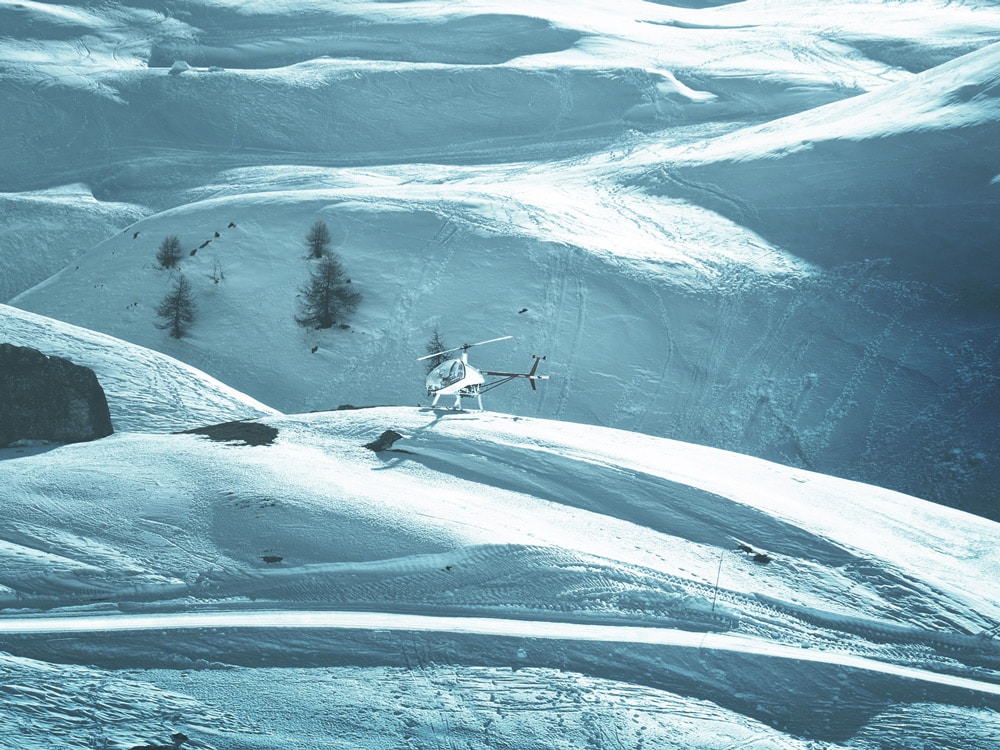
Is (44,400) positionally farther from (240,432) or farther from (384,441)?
(384,441)

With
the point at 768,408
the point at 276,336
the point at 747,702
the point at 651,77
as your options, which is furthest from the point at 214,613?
the point at 651,77

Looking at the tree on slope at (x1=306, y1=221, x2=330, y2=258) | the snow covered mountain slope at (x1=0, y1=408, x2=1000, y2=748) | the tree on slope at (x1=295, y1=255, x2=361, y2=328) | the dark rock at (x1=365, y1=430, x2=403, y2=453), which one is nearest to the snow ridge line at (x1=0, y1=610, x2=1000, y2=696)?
the snow covered mountain slope at (x1=0, y1=408, x2=1000, y2=748)

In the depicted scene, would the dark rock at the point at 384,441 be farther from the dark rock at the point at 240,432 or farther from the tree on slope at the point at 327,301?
the tree on slope at the point at 327,301

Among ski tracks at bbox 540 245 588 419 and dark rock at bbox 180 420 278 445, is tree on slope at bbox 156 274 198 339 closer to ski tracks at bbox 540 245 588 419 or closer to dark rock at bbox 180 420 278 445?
dark rock at bbox 180 420 278 445

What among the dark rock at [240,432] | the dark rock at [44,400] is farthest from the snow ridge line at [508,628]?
the dark rock at [44,400]

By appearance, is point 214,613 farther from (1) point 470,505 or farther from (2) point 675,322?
(2) point 675,322

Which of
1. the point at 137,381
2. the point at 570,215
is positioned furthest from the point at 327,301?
the point at 570,215
